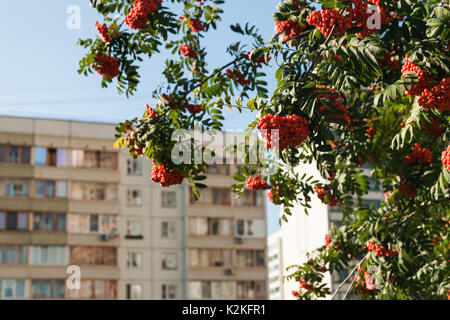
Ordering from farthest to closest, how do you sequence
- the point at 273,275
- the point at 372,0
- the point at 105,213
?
the point at 273,275 → the point at 105,213 → the point at 372,0

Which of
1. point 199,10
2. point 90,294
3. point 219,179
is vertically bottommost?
point 90,294

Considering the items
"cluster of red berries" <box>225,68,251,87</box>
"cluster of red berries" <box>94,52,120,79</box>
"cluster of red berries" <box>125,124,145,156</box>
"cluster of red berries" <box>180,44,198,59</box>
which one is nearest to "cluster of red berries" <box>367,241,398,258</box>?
"cluster of red berries" <box>225,68,251,87</box>

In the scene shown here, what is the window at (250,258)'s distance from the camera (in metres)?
42.4

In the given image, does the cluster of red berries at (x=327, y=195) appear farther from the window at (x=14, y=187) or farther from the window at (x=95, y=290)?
the window at (x=14, y=187)

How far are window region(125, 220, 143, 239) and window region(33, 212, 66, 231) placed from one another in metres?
4.51

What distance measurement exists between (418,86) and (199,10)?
13.1 feet

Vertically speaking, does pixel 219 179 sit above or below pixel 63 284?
above

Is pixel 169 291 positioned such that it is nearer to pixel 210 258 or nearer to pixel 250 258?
pixel 210 258

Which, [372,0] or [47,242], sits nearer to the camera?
[372,0]

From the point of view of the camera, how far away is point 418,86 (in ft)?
12.5

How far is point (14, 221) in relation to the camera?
126ft

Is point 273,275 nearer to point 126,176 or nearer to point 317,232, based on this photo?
point 317,232

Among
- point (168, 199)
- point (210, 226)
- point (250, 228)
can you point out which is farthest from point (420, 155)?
point (168, 199)
